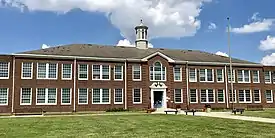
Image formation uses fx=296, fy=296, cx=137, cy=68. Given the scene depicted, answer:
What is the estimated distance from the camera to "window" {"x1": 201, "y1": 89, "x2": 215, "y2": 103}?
40.5 m

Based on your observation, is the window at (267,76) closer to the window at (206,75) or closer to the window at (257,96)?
the window at (257,96)

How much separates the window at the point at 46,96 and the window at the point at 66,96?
0.89m

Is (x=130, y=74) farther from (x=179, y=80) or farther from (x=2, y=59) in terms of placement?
(x=2, y=59)

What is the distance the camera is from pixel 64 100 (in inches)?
1346

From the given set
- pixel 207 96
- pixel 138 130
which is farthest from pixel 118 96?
pixel 138 130

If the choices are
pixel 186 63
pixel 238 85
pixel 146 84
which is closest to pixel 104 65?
pixel 146 84

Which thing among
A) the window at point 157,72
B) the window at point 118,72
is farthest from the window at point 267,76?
the window at point 118,72

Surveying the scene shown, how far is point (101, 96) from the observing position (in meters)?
35.8

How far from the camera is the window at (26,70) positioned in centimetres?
3306

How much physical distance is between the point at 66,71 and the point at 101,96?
5.12 m

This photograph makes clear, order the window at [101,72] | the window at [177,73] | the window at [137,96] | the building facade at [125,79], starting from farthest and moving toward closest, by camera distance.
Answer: the window at [177,73] → the window at [137,96] → the window at [101,72] → the building facade at [125,79]

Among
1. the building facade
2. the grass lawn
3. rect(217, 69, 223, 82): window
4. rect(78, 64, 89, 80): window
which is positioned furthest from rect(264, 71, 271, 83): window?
the grass lawn

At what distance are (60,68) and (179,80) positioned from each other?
15447mm

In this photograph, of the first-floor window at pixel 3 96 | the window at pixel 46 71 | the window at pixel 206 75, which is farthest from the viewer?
the window at pixel 206 75
